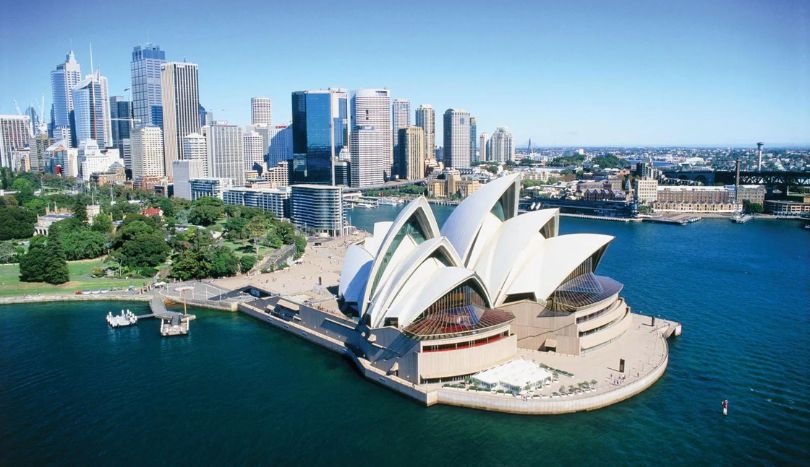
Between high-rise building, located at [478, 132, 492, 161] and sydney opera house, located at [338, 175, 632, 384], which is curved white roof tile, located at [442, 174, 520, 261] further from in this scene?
high-rise building, located at [478, 132, 492, 161]

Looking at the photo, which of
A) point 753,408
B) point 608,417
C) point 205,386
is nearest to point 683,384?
point 753,408

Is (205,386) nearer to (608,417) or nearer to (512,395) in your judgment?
(512,395)

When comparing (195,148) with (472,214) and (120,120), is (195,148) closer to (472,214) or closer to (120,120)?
(120,120)

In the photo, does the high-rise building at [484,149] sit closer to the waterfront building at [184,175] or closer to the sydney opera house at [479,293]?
the waterfront building at [184,175]

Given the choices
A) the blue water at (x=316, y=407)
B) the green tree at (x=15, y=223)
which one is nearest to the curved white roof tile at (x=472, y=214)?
the blue water at (x=316, y=407)

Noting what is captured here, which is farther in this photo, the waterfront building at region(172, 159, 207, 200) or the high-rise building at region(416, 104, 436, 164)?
the high-rise building at region(416, 104, 436, 164)

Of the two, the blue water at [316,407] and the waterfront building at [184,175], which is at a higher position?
the waterfront building at [184,175]

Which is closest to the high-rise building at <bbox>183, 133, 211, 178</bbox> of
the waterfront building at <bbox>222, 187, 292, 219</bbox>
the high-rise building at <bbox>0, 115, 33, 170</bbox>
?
the waterfront building at <bbox>222, 187, 292, 219</bbox>
